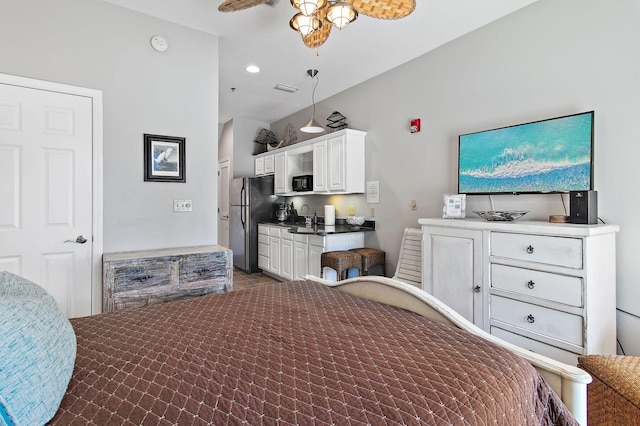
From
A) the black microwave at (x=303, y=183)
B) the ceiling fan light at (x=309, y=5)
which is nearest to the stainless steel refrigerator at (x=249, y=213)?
the black microwave at (x=303, y=183)

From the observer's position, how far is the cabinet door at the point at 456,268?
2.49m

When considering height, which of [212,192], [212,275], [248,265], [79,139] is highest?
[79,139]

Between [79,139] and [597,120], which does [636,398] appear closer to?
[597,120]

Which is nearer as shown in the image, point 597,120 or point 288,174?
point 597,120

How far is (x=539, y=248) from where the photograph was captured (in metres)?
2.13

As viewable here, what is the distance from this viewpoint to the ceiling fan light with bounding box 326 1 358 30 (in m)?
1.79

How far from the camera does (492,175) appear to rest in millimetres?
2875

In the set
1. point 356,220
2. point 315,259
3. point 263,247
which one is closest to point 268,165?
point 263,247

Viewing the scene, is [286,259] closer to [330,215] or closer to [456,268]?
[330,215]

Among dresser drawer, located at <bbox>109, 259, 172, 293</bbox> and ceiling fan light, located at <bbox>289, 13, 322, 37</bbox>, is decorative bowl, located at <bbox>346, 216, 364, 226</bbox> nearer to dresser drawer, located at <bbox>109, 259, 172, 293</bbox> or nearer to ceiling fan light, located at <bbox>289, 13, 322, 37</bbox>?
dresser drawer, located at <bbox>109, 259, 172, 293</bbox>

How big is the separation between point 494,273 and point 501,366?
1.61 metres

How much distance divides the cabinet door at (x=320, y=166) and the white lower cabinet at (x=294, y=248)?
30.8 inches

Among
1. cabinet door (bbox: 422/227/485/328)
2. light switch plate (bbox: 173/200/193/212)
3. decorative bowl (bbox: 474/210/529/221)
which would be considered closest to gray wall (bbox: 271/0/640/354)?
decorative bowl (bbox: 474/210/529/221)

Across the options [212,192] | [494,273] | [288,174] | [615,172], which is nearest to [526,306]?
[494,273]
